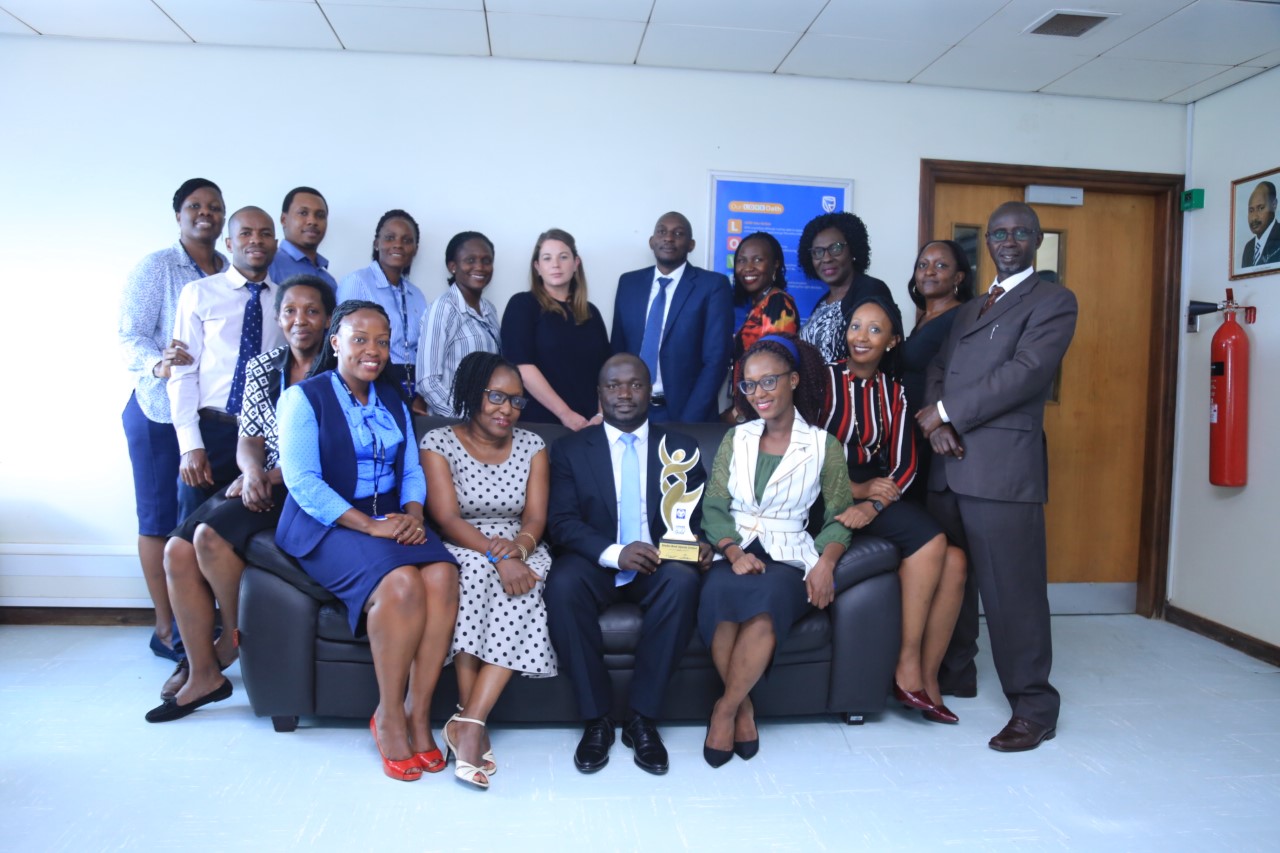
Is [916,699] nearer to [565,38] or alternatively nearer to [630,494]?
[630,494]

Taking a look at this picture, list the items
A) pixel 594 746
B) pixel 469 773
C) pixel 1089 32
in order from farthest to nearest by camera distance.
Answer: pixel 1089 32 < pixel 594 746 < pixel 469 773

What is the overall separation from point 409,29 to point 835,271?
211 cm

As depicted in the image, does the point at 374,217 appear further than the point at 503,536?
Yes

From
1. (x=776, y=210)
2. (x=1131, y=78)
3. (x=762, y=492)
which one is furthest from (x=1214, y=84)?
(x=762, y=492)

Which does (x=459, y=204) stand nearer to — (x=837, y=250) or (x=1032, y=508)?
(x=837, y=250)

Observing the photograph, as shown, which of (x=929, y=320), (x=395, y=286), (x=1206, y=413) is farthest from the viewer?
(x=1206, y=413)

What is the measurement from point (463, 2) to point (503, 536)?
215cm

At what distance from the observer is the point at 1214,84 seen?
4090 millimetres

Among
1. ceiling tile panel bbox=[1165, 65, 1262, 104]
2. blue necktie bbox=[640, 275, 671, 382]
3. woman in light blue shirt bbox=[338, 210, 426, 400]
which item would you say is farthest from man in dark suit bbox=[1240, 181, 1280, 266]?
woman in light blue shirt bbox=[338, 210, 426, 400]

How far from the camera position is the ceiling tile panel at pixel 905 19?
3.32 meters

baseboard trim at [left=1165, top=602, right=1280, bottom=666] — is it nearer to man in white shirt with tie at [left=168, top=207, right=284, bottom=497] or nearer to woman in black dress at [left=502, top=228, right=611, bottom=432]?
woman in black dress at [left=502, top=228, right=611, bottom=432]

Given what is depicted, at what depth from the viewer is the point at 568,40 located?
3.76m

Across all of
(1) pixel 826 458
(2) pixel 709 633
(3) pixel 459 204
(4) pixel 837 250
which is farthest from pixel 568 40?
(2) pixel 709 633

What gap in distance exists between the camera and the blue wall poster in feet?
13.5
